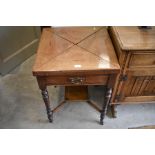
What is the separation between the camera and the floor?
1410 millimetres

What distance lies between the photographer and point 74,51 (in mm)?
1028

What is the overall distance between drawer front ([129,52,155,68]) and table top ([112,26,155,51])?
7 centimetres

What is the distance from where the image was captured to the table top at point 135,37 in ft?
2.98

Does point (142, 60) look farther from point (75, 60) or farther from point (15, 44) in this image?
point (15, 44)

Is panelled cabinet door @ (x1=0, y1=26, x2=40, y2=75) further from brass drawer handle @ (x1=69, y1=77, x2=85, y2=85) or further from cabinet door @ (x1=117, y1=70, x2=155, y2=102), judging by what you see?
cabinet door @ (x1=117, y1=70, x2=155, y2=102)

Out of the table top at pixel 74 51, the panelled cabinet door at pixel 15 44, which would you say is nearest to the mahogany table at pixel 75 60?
the table top at pixel 74 51

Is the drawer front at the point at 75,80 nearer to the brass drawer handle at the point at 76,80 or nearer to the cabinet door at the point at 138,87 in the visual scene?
the brass drawer handle at the point at 76,80

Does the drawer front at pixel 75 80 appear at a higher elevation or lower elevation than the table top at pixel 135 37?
lower

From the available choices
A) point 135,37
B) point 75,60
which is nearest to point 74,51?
point 75,60

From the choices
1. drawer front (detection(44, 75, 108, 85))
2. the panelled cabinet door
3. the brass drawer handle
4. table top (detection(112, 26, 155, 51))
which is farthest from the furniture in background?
the panelled cabinet door

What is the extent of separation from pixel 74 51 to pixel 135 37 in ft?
1.33

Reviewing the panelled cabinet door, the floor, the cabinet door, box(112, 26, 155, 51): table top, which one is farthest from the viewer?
the panelled cabinet door

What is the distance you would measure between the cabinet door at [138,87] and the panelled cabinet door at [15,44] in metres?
1.38

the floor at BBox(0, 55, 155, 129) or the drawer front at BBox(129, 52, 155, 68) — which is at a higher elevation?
the drawer front at BBox(129, 52, 155, 68)
